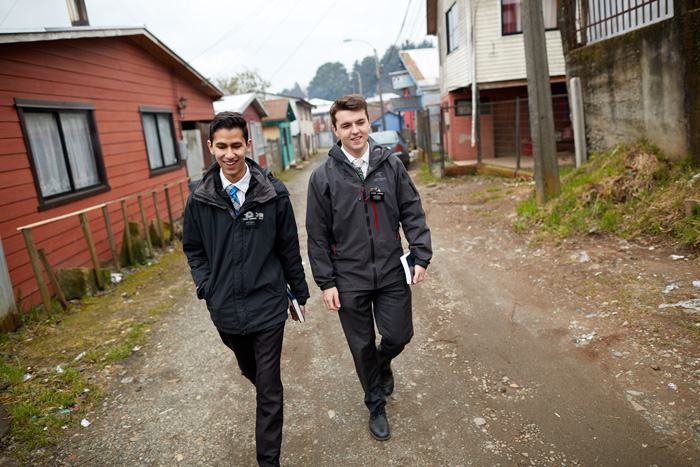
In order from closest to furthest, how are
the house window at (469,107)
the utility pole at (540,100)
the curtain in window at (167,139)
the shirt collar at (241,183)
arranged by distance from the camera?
1. the shirt collar at (241,183)
2. the utility pole at (540,100)
3. the curtain in window at (167,139)
4. the house window at (469,107)

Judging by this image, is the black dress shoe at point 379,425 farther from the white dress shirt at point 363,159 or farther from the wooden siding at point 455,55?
the wooden siding at point 455,55

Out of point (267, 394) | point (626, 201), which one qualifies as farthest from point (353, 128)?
point (626, 201)

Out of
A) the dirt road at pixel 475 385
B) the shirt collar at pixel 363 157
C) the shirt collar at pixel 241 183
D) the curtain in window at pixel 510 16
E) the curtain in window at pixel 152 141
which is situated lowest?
the dirt road at pixel 475 385

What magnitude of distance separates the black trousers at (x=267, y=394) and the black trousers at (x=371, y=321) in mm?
459

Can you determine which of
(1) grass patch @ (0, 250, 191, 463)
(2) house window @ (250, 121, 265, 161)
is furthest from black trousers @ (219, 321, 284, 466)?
(2) house window @ (250, 121, 265, 161)


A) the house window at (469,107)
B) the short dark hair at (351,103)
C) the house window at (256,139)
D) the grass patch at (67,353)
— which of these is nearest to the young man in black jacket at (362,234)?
the short dark hair at (351,103)

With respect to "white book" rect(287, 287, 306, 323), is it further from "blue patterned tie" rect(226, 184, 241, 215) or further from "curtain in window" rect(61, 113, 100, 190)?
"curtain in window" rect(61, 113, 100, 190)

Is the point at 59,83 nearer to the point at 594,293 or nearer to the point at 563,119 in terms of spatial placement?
the point at 594,293

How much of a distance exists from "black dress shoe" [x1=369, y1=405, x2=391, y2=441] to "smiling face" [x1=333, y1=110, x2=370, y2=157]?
173 cm

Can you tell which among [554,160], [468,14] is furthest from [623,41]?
[468,14]

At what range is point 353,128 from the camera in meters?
2.90

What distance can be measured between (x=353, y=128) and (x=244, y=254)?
40.0 inches

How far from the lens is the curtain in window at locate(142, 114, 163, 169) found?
34.4ft

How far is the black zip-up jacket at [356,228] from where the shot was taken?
290cm
